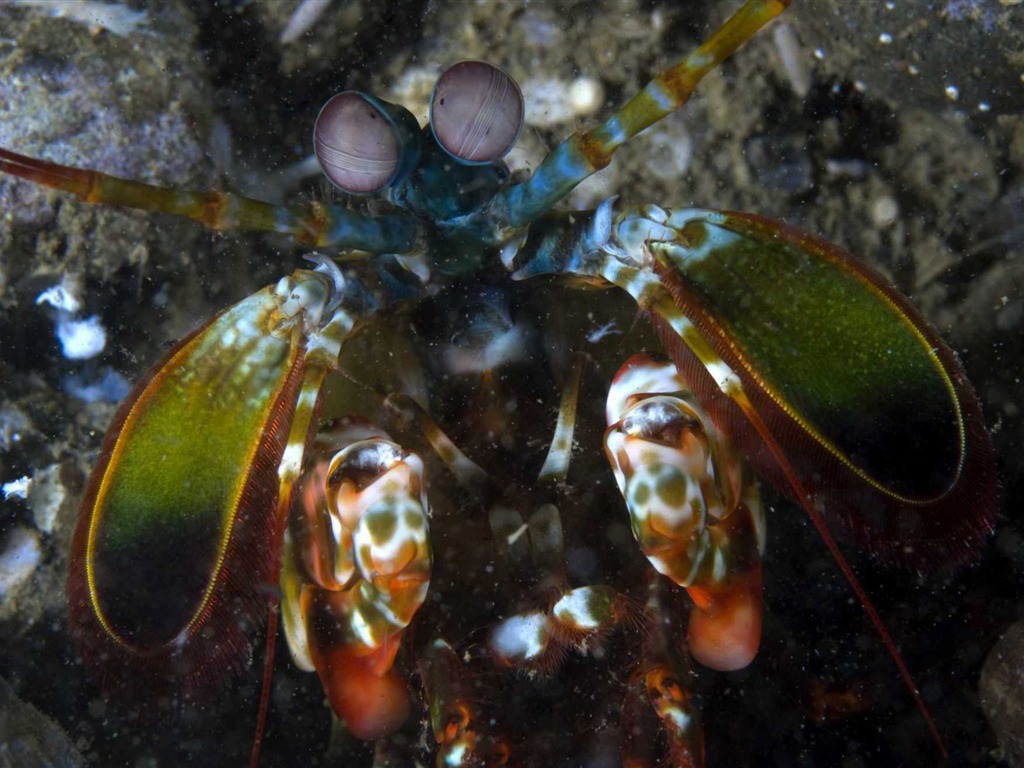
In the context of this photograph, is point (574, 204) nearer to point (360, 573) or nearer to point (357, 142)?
point (357, 142)

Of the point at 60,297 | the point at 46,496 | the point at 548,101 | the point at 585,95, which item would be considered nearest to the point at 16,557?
the point at 46,496

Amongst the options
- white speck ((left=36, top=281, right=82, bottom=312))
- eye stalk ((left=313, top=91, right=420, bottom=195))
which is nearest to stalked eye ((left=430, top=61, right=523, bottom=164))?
eye stalk ((left=313, top=91, right=420, bottom=195))

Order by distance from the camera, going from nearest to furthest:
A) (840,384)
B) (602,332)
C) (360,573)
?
(840,384), (360,573), (602,332)

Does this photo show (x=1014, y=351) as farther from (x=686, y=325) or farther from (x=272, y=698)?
(x=272, y=698)

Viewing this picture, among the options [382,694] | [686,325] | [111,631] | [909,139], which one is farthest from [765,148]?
[111,631]

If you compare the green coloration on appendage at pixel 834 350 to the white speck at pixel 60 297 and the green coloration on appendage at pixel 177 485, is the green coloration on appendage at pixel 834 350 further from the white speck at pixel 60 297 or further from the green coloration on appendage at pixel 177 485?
the white speck at pixel 60 297

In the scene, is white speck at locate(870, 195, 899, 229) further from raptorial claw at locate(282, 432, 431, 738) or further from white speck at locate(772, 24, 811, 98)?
raptorial claw at locate(282, 432, 431, 738)
